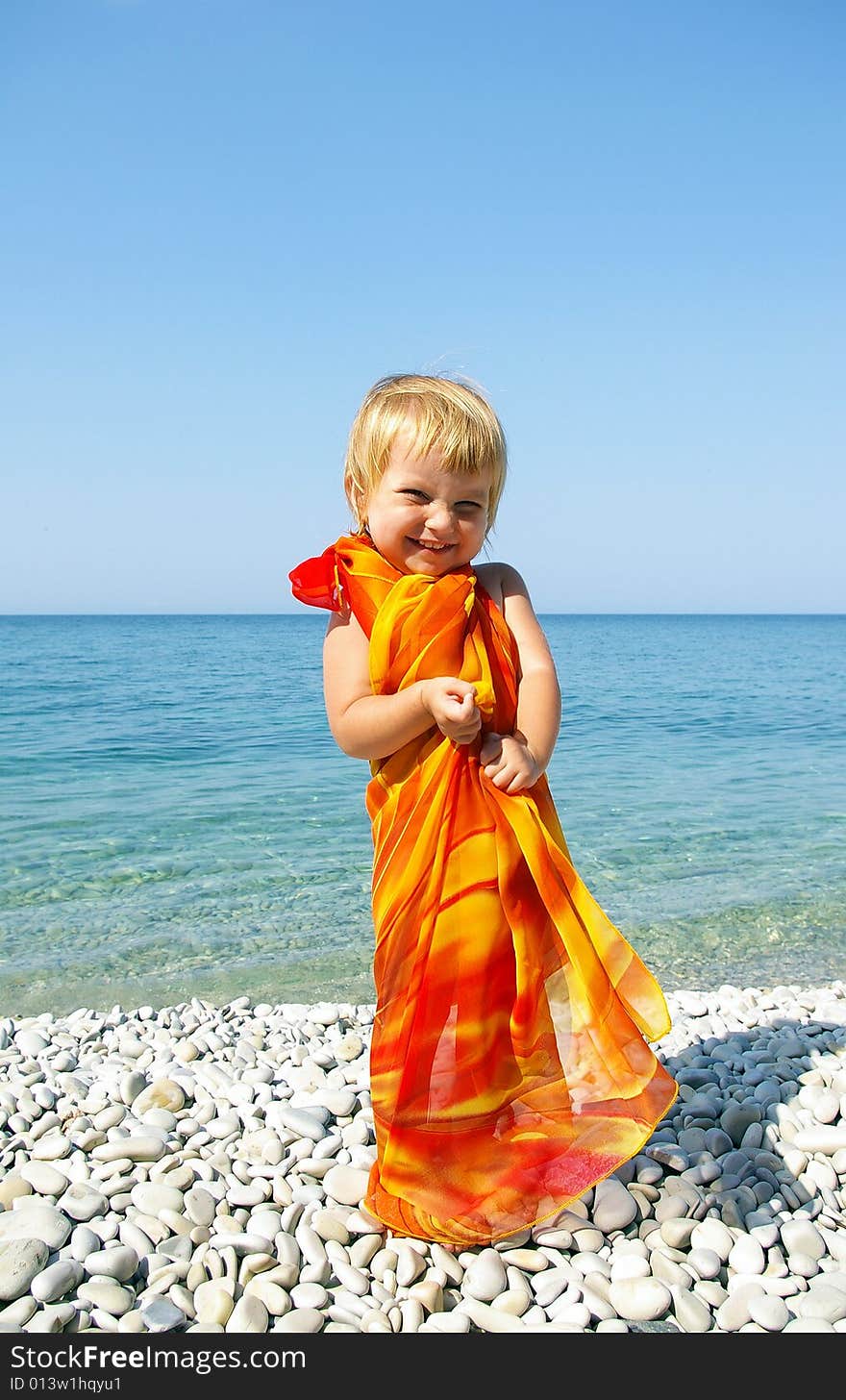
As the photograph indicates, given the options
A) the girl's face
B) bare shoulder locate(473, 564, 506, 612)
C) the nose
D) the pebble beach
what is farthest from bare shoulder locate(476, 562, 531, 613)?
the pebble beach

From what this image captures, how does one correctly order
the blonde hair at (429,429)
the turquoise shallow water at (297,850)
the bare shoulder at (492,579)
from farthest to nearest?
the turquoise shallow water at (297,850) → the bare shoulder at (492,579) → the blonde hair at (429,429)

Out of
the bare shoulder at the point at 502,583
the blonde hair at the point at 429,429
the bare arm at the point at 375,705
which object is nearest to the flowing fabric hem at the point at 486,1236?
the bare arm at the point at 375,705

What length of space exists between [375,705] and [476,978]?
79cm

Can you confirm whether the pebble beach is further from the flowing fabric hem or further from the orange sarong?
the orange sarong

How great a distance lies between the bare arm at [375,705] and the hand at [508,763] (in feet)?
0.50

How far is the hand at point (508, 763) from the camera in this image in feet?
9.15

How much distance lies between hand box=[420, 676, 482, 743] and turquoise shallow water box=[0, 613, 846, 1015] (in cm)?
358

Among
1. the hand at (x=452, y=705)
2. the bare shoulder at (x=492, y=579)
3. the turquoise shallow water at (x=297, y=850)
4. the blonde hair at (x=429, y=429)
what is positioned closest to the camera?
the hand at (x=452, y=705)

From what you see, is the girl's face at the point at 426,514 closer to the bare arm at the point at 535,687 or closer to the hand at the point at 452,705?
the bare arm at the point at 535,687

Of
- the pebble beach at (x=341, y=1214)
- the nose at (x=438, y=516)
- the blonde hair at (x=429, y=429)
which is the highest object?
the blonde hair at (x=429, y=429)

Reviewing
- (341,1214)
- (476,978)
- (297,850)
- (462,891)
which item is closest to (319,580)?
(462,891)

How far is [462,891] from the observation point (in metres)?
2.80

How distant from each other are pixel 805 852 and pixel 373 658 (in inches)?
276
